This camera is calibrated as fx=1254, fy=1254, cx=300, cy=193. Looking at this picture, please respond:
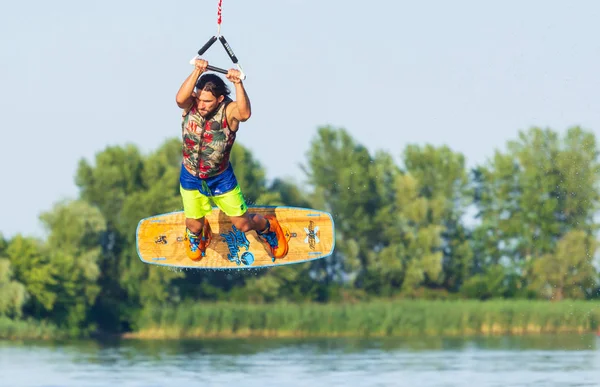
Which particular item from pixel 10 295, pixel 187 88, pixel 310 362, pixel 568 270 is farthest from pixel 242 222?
pixel 568 270

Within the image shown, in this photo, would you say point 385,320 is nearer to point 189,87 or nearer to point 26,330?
point 26,330

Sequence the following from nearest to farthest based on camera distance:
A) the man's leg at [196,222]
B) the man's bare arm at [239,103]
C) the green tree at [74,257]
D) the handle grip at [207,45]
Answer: the handle grip at [207,45], the man's bare arm at [239,103], the man's leg at [196,222], the green tree at [74,257]

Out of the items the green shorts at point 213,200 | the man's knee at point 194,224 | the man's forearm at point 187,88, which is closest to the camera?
the man's forearm at point 187,88

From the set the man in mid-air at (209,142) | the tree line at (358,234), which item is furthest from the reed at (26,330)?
the man in mid-air at (209,142)

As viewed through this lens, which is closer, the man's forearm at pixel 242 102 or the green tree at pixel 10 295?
the man's forearm at pixel 242 102

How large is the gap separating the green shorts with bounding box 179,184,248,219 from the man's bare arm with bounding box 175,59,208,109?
Result: 4.52 ft

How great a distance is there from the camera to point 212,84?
43.2ft

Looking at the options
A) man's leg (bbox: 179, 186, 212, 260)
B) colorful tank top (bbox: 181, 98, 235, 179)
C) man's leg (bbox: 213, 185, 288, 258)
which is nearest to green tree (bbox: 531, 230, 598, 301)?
man's leg (bbox: 213, 185, 288, 258)

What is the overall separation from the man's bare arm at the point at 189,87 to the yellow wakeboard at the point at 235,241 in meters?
3.13

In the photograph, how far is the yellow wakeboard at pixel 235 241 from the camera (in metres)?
16.0

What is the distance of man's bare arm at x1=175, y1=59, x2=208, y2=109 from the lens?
12.5m

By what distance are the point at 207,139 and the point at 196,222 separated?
1.75m

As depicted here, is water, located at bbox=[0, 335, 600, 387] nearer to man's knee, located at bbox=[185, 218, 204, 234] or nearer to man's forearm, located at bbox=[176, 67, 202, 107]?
man's knee, located at bbox=[185, 218, 204, 234]

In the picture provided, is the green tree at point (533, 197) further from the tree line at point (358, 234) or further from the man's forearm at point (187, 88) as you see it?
the man's forearm at point (187, 88)
